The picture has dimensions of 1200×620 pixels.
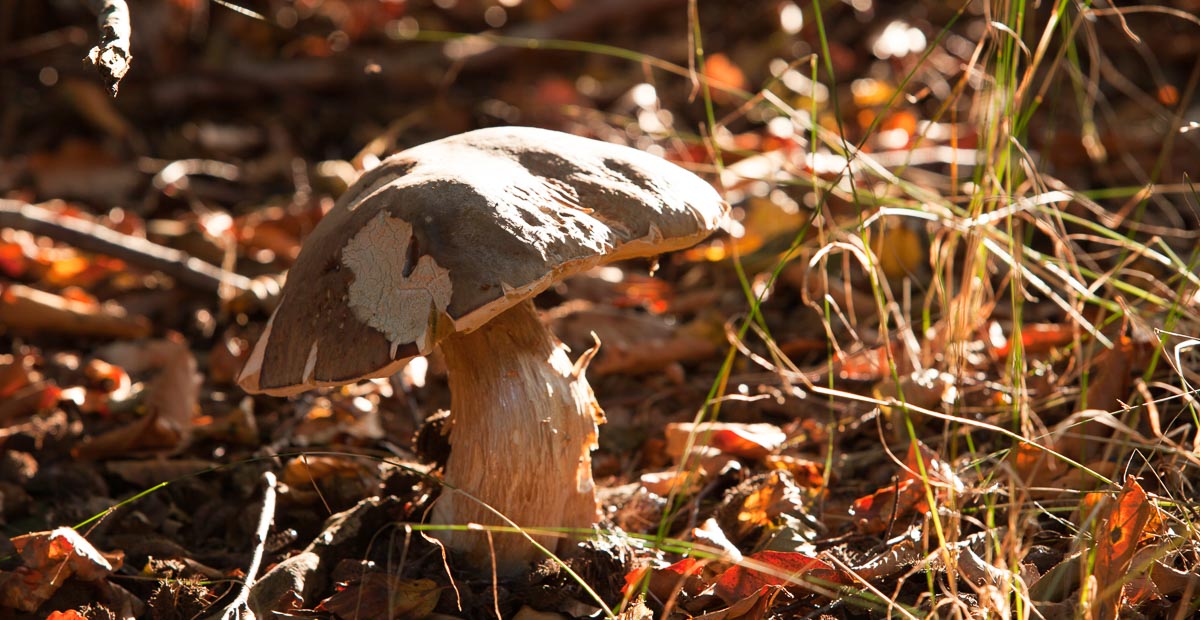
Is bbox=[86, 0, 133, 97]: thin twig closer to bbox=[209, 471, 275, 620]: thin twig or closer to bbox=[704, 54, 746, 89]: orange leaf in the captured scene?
bbox=[209, 471, 275, 620]: thin twig

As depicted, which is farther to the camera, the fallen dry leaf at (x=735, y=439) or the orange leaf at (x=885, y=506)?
the fallen dry leaf at (x=735, y=439)

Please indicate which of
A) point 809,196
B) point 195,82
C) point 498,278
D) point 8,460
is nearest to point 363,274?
point 498,278

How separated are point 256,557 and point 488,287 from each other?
2.71ft

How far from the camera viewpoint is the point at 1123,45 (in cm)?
473

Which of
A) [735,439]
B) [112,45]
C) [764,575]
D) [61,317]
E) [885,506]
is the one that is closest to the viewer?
[112,45]

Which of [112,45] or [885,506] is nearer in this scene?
[112,45]

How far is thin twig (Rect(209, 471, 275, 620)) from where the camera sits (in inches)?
72.1

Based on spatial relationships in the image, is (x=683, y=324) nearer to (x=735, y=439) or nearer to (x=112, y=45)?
(x=735, y=439)

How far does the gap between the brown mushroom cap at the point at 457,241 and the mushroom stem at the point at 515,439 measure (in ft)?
0.99

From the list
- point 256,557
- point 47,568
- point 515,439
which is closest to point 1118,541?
point 515,439

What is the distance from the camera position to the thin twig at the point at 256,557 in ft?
6.00

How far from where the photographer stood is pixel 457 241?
5.34 feet

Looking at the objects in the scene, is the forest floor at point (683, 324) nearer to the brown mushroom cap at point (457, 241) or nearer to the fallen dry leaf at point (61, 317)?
the fallen dry leaf at point (61, 317)

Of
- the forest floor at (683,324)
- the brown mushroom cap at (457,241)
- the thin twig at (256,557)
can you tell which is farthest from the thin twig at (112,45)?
the thin twig at (256,557)
